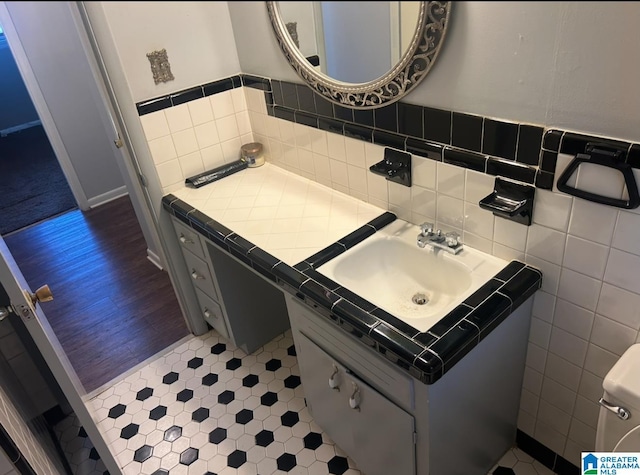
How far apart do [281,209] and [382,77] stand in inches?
25.8

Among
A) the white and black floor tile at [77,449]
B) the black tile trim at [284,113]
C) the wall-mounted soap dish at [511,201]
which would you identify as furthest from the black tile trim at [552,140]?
the white and black floor tile at [77,449]

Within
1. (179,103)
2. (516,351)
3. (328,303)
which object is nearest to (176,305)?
(179,103)

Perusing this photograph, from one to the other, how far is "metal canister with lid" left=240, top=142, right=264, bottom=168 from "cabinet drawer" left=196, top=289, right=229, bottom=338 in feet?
2.11

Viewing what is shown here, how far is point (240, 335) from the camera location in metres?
2.26

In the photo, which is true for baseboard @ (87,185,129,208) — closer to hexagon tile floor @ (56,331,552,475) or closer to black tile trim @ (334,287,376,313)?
hexagon tile floor @ (56,331,552,475)

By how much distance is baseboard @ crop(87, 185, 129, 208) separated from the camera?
3.93 m

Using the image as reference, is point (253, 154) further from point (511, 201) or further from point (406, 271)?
point (511, 201)

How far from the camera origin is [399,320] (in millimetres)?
1262

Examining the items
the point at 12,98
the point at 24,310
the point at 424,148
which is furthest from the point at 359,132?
the point at 12,98

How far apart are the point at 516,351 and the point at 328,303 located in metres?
0.62

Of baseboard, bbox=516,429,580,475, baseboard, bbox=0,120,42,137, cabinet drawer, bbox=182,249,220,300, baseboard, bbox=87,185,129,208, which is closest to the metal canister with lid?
cabinet drawer, bbox=182,249,220,300

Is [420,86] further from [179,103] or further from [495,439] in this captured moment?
[495,439]

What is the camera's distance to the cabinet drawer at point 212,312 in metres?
2.24

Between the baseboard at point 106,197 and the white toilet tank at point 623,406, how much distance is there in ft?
11.7
